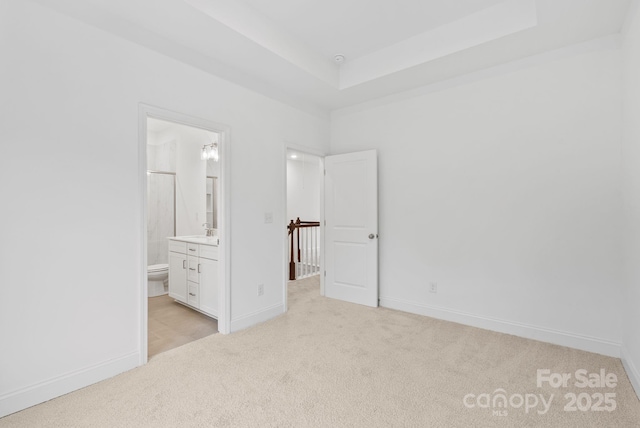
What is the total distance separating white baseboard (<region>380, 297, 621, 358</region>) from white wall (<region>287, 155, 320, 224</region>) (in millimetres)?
4985

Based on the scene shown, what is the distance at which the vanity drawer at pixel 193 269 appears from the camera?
12.0 feet

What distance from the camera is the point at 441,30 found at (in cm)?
284

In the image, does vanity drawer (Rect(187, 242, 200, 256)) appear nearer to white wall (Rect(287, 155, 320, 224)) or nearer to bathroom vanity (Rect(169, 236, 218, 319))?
bathroom vanity (Rect(169, 236, 218, 319))

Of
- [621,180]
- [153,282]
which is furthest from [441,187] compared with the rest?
[153,282]

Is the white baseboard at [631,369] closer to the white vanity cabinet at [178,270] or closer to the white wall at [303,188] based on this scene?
the white vanity cabinet at [178,270]

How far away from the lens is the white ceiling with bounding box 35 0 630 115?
224 centimetres

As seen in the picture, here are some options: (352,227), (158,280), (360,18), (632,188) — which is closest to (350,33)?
(360,18)

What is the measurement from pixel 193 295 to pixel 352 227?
214 cm

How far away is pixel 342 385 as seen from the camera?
216 cm

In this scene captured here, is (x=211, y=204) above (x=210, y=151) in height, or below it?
below

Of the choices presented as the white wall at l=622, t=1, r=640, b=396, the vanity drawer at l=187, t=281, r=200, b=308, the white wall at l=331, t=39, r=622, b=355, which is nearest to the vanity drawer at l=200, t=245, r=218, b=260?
the vanity drawer at l=187, t=281, r=200, b=308

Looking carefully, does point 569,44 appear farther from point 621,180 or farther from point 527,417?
point 527,417

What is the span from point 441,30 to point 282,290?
316 cm

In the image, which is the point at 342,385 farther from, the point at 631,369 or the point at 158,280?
the point at 158,280
